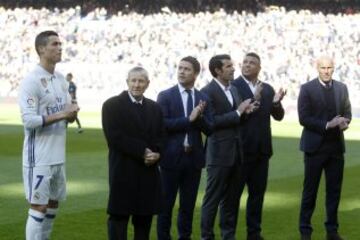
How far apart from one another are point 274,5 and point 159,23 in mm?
6151

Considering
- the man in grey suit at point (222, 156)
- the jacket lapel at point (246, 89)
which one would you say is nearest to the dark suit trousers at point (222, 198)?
the man in grey suit at point (222, 156)

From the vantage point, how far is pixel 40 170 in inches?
278

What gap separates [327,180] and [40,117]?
3.42 meters

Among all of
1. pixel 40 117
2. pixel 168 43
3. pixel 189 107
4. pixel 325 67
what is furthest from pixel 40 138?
pixel 168 43

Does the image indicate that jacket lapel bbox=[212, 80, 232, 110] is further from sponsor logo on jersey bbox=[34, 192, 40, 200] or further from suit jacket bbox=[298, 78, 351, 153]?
sponsor logo on jersey bbox=[34, 192, 40, 200]

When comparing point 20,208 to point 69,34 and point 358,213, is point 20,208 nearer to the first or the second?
point 358,213

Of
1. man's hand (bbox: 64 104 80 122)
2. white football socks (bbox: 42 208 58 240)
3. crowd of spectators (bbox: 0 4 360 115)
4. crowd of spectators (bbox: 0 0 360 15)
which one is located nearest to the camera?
man's hand (bbox: 64 104 80 122)

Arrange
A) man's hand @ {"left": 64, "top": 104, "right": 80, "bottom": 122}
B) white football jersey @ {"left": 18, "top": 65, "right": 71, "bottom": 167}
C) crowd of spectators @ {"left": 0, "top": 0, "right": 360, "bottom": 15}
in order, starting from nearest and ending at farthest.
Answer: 1. man's hand @ {"left": 64, "top": 104, "right": 80, "bottom": 122}
2. white football jersey @ {"left": 18, "top": 65, "right": 71, "bottom": 167}
3. crowd of spectators @ {"left": 0, "top": 0, "right": 360, "bottom": 15}

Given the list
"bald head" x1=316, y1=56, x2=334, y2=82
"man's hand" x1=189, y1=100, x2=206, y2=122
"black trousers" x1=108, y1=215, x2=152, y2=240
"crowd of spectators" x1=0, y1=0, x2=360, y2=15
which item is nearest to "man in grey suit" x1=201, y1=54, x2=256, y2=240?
"man's hand" x1=189, y1=100, x2=206, y2=122

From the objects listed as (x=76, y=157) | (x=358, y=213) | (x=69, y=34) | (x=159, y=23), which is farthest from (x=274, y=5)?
(x=358, y=213)

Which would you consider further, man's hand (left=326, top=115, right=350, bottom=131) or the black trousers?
man's hand (left=326, top=115, right=350, bottom=131)

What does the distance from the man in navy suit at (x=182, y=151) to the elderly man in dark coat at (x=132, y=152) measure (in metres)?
1.34

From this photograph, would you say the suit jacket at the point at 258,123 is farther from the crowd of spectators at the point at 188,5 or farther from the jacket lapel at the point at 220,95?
the crowd of spectators at the point at 188,5

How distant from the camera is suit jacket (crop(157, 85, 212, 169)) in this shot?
27.0 feet
